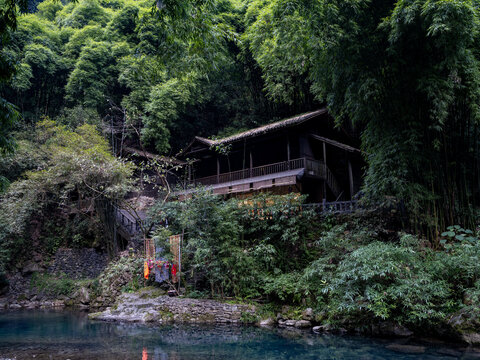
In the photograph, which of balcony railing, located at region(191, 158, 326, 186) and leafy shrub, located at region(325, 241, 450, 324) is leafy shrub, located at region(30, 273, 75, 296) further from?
leafy shrub, located at region(325, 241, 450, 324)

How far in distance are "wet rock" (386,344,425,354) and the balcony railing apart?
9.49 metres

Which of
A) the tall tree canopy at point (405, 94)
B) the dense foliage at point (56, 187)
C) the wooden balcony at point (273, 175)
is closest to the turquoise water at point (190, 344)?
the tall tree canopy at point (405, 94)

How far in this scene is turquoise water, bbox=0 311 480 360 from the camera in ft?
20.5

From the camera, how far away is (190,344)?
7.18m

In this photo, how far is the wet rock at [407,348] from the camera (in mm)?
6105

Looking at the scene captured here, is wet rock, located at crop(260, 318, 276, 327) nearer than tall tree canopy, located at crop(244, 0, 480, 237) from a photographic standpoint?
No

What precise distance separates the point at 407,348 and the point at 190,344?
428 centimetres

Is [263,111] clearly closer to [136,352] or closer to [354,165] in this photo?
[354,165]

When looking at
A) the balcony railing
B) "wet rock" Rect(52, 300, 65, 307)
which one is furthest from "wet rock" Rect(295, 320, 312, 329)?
"wet rock" Rect(52, 300, 65, 307)

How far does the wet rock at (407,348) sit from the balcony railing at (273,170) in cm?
949

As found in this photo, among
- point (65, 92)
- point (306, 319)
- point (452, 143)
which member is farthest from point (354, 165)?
point (65, 92)

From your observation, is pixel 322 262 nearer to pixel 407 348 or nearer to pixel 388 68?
pixel 407 348

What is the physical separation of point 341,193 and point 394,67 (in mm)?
8730

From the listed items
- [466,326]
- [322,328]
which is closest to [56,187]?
[322,328]
